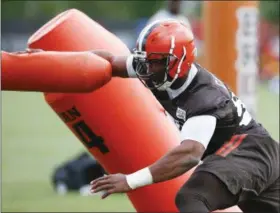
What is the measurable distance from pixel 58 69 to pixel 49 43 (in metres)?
0.98

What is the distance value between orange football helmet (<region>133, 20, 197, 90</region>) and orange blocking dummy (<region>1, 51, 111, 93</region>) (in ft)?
0.91

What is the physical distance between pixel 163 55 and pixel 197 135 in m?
0.53

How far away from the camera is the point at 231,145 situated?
19.8ft

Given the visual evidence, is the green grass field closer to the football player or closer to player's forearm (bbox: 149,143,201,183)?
the football player

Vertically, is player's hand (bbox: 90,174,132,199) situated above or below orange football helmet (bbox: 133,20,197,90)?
below

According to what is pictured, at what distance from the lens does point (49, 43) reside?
666cm

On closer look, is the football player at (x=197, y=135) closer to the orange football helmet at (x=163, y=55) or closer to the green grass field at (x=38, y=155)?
the orange football helmet at (x=163, y=55)

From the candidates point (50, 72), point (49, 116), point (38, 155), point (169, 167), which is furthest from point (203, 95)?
point (49, 116)

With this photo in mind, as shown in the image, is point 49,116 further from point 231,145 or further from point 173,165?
point 173,165

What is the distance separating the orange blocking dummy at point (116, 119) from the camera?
262 inches

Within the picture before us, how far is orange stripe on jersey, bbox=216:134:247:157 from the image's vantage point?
6012 millimetres

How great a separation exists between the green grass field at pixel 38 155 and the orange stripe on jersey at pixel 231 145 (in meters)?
2.95

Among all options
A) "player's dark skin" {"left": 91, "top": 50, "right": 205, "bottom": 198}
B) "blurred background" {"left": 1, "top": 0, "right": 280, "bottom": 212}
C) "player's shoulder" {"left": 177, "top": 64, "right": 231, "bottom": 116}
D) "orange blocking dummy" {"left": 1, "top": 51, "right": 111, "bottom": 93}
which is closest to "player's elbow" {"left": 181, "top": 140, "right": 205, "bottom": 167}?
"player's dark skin" {"left": 91, "top": 50, "right": 205, "bottom": 198}

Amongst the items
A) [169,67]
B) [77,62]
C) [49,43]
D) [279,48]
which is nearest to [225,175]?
[169,67]
